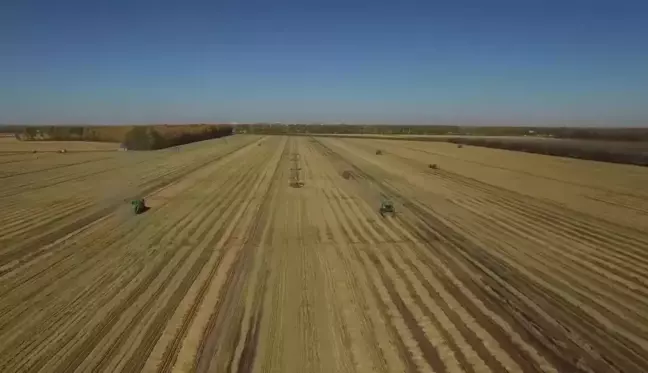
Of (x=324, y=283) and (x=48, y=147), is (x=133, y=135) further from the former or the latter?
(x=324, y=283)

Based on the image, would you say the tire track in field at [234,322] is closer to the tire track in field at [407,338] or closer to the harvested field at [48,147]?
the tire track in field at [407,338]

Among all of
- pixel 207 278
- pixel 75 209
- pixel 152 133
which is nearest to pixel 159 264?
pixel 207 278

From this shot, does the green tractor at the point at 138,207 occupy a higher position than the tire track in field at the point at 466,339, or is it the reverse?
the tire track in field at the point at 466,339

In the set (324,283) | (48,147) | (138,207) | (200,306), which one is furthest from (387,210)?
(48,147)

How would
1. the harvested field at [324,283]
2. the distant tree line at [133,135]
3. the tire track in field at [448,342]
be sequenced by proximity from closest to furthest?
the tire track in field at [448,342], the harvested field at [324,283], the distant tree line at [133,135]

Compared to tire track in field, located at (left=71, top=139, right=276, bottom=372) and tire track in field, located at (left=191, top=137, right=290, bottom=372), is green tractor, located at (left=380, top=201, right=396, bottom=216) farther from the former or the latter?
tire track in field, located at (left=71, top=139, right=276, bottom=372)

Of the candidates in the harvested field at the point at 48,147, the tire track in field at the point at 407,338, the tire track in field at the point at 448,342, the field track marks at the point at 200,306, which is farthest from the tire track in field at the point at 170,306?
the harvested field at the point at 48,147

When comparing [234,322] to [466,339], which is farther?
[234,322]

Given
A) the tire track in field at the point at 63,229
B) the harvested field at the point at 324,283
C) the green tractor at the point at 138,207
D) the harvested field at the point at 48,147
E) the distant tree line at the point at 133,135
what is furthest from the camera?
the distant tree line at the point at 133,135
